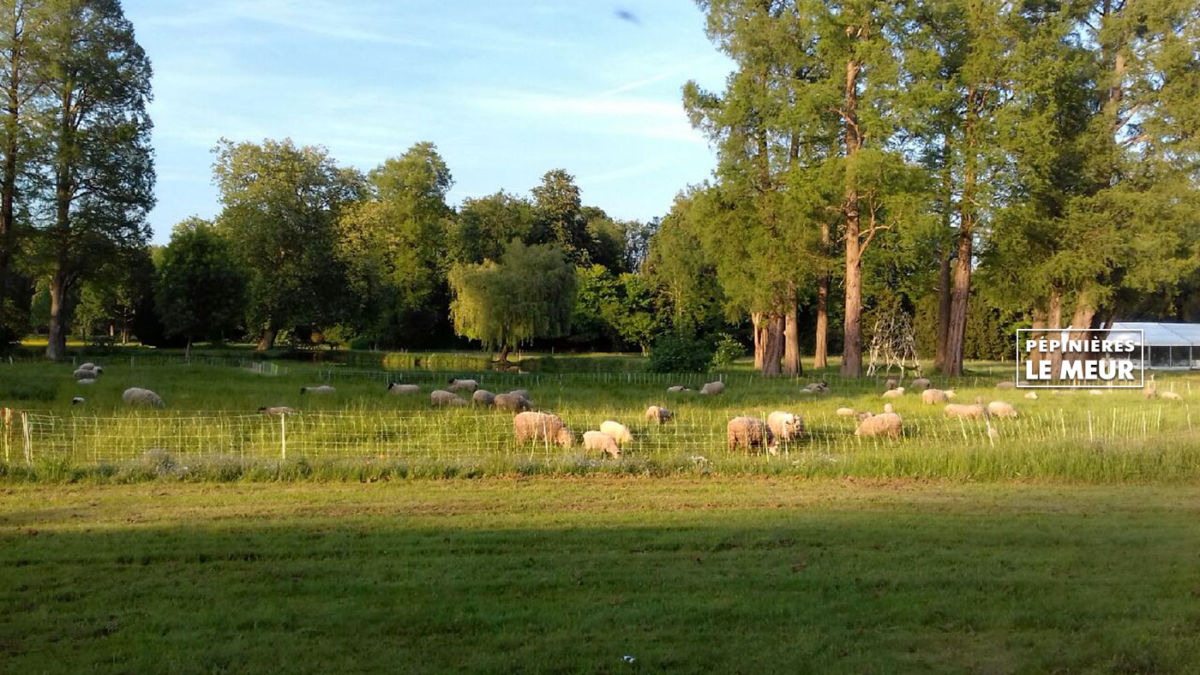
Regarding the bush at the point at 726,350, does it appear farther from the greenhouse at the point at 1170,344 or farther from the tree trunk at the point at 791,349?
the greenhouse at the point at 1170,344

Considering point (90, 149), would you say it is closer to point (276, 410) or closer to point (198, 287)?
point (198, 287)

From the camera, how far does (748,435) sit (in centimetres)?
1474

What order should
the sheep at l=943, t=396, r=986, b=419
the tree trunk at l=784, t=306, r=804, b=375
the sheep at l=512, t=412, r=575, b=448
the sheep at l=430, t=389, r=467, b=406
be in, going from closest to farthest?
the sheep at l=512, t=412, r=575, b=448, the sheep at l=943, t=396, r=986, b=419, the sheep at l=430, t=389, r=467, b=406, the tree trunk at l=784, t=306, r=804, b=375

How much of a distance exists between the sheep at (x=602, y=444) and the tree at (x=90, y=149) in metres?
33.0

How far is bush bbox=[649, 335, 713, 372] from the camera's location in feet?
115

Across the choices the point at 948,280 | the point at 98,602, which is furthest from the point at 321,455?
the point at 948,280

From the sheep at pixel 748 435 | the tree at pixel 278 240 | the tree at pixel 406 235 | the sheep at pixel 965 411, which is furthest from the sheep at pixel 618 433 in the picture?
the tree at pixel 406 235

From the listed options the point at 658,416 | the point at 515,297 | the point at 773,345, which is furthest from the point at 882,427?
the point at 515,297

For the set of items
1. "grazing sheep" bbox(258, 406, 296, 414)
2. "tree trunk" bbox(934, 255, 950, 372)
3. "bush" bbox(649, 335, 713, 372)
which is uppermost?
"tree trunk" bbox(934, 255, 950, 372)

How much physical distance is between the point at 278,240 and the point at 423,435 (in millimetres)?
41381

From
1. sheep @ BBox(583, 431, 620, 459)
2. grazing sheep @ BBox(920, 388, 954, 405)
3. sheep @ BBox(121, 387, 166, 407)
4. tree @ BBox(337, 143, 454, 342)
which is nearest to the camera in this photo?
sheep @ BBox(583, 431, 620, 459)

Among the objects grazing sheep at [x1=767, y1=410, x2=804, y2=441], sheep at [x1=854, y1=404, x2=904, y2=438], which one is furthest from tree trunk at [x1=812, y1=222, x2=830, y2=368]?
grazing sheep at [x1=767, y1=410, x2=804, y2=441]

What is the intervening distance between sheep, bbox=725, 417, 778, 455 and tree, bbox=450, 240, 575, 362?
33941 mm

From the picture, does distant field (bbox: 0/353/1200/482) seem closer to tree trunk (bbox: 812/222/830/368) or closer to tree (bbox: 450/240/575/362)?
tree trunk (bbox: 812/222/830/368)
